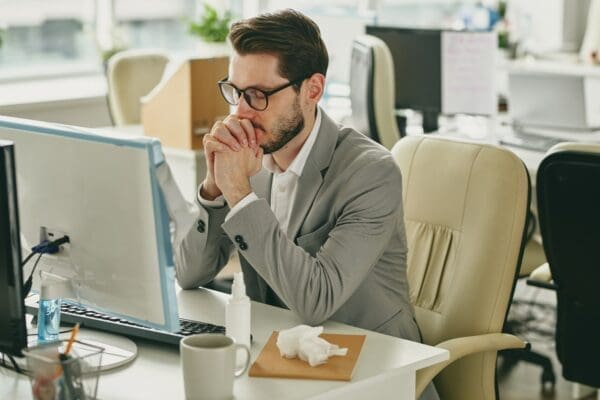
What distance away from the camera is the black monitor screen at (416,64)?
4.81m

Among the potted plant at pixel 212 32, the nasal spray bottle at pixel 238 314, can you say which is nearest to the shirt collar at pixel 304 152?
the nasal spray bottle at pixel 238 314

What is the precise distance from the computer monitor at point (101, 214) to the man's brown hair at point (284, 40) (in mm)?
505

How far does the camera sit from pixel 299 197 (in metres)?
2.17

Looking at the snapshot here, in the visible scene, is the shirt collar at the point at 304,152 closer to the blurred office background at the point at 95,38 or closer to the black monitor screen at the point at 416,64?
the black monitor screen at the point at 416,64

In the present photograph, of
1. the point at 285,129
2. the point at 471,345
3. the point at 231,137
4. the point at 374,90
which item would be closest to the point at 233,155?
the point at 231,137

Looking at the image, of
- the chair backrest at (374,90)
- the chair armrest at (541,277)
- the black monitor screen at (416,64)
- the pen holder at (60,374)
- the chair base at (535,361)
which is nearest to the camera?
the pen holder at (60,374)

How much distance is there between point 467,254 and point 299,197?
0.39 meters

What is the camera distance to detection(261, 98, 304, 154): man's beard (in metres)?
2.12

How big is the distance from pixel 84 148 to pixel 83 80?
4.46 meters

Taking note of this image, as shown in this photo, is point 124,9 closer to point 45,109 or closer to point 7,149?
point 45,109

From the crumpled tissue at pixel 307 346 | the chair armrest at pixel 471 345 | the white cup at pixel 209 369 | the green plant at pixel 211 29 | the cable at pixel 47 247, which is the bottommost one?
the chair armrest at pixel 471 345

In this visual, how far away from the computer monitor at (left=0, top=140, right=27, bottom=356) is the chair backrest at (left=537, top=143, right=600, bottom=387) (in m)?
1.44

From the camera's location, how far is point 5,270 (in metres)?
1.65

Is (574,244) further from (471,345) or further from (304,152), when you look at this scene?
(304,152)
